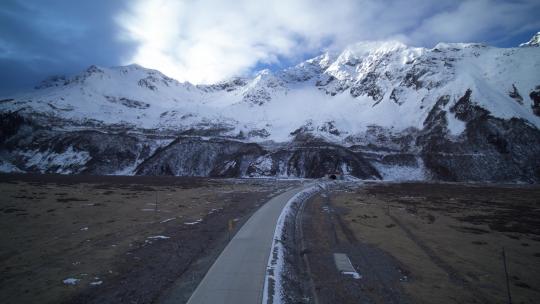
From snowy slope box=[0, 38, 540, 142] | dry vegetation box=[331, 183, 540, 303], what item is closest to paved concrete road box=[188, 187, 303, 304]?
dry vegetation box=[331, 183, 540, 303]

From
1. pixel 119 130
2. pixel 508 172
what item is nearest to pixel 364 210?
pixel 508 172

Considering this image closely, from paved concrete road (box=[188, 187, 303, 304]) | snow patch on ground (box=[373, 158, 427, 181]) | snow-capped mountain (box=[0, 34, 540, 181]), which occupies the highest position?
snow-capped mountain (box=[0, 34, 540, 181])

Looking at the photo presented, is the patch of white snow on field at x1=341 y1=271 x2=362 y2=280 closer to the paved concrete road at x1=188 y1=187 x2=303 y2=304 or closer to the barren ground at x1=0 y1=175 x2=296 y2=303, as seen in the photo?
the paved concrete road at x1=188 y1=187 x2=303 y2=304

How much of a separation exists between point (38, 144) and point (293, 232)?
462ft

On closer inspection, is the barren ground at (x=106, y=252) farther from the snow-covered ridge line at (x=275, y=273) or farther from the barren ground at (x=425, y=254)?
the barren ground at (x=425, y=254)

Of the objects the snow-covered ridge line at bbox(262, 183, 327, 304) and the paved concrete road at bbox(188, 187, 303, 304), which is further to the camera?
the snow-covered ridge line at bbox(262, 183, 327, 304)

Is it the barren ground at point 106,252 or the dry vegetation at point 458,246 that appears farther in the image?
the dry vegetation at point 458,246

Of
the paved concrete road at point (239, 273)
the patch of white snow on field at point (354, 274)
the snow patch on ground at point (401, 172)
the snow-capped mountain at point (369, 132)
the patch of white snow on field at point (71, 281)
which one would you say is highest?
the snow-capped mountain at point (369, 132)

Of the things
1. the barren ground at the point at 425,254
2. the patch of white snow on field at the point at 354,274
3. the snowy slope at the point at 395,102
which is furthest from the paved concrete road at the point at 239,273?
the snowy slope at the point at 395,102

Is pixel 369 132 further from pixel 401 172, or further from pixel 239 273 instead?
pixel 239 273

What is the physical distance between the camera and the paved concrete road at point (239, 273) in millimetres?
11352

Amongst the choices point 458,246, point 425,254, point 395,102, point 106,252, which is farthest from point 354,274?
point 395,102

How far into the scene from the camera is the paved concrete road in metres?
11.4

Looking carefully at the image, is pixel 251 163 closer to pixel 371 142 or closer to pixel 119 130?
pixel 371 142
